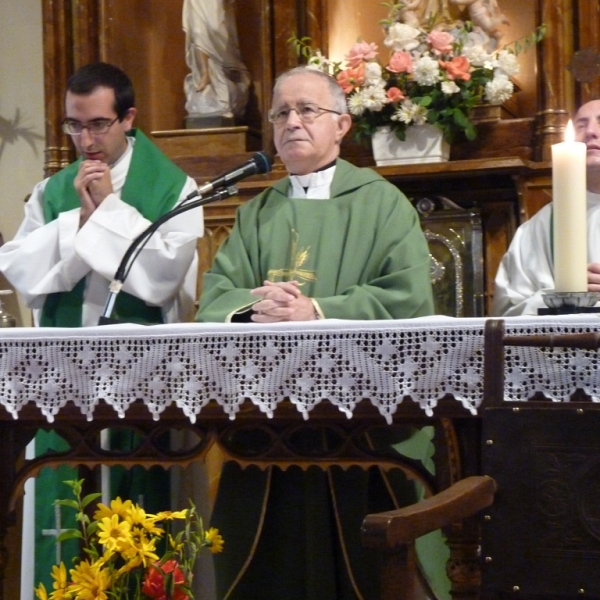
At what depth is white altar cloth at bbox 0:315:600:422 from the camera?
8.07 feet

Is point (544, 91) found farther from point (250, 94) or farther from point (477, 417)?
point (477, 417)

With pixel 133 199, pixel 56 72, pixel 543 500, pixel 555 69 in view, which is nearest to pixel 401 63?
pixel 555 69

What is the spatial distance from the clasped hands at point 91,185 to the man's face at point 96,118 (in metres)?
0.20

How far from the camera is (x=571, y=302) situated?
2.61 m

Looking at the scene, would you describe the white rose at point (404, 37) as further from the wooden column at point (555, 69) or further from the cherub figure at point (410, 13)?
the wooden column at point (555, 69)

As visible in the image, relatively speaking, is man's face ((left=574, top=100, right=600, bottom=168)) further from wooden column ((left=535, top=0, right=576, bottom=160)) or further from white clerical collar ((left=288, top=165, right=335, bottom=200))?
white clerical collar ((left=288, top=165, right=335, bottom=200))

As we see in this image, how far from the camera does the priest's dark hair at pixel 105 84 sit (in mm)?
3818

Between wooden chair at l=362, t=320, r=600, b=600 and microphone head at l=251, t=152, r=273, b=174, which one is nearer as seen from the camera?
wooden chair at l=362, t=320, r=600, b=600

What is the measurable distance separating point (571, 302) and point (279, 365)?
2.10ft

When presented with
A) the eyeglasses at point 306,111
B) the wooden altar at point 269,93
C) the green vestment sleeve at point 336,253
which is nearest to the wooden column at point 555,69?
the wooden altar at point 269,93

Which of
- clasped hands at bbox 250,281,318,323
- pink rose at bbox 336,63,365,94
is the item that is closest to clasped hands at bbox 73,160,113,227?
clasped hands at bbox 250,281,318,323

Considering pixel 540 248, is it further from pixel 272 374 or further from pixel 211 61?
pixel 211 61

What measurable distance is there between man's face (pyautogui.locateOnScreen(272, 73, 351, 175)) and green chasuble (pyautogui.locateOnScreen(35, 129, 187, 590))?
51cm

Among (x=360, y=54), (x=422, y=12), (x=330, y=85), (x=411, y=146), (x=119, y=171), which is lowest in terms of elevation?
(x=119, y=171)
